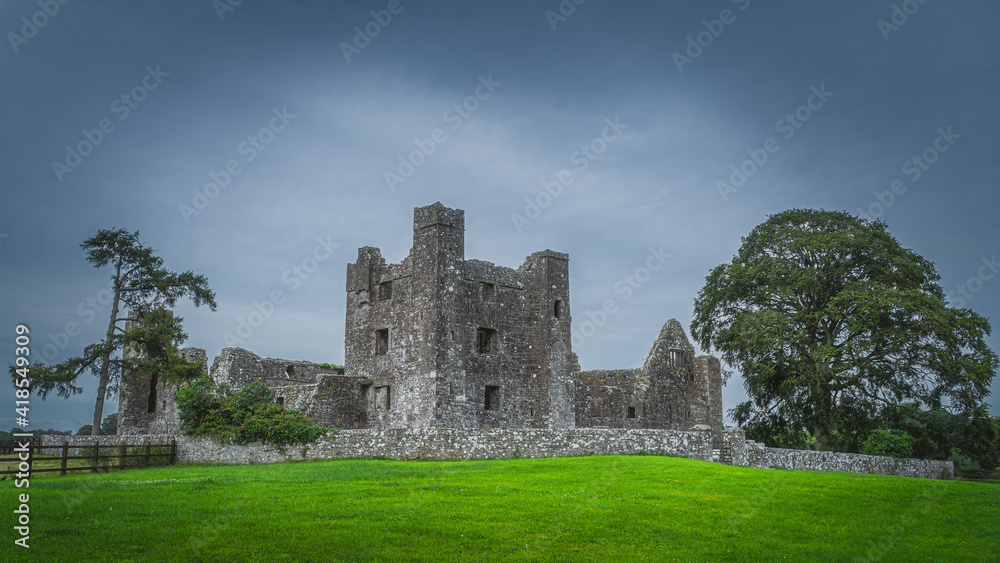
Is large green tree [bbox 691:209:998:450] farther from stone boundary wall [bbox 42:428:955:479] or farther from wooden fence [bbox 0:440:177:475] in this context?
wooden fence [bbox 0:440:177:475]

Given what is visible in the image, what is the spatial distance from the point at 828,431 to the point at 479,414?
1811 centimetres

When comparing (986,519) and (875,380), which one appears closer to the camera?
(986,519)

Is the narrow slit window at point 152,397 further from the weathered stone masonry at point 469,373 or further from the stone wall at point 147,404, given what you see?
the weathered stone masonry at point 469,373

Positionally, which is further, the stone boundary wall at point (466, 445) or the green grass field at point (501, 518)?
the stone boundary wall at point (466, 445)

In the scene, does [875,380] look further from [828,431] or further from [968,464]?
[968,464]

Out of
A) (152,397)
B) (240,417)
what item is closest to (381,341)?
(240,417)

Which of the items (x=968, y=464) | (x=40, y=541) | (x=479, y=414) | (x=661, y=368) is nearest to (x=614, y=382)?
(x=661, y=368)

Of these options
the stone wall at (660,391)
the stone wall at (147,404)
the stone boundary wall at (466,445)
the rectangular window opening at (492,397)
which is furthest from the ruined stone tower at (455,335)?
the stone wall at (147,404)

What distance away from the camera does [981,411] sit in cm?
3503

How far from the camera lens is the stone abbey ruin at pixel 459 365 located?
30.3m

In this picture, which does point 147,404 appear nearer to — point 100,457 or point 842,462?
point 100,457

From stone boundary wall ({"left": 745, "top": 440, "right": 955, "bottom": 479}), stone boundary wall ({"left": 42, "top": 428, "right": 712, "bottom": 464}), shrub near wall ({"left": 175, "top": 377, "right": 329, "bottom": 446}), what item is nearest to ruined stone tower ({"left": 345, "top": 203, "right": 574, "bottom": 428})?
stone boundary wall ({"left": 42, "top": 428, "right": 712, "bottom": 464})

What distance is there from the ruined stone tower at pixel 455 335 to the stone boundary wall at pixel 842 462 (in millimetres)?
8314

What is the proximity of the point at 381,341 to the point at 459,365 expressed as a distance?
507cm
